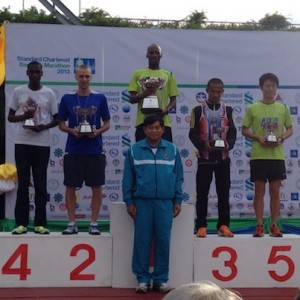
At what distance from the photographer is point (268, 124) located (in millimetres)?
6559

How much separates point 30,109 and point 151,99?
1062 millimetres

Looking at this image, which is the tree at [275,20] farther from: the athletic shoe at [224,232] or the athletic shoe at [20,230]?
the athletic shoe at [20,230]

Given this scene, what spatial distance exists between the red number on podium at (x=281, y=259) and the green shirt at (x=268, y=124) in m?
0.79


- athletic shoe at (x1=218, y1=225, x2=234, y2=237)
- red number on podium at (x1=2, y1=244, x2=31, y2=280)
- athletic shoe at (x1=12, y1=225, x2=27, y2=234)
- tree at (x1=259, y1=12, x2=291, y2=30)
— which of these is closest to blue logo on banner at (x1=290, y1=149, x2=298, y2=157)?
athletic shoe at (x1=218, y1=225, x2=234, y2=237)

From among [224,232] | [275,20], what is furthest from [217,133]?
[275,20]

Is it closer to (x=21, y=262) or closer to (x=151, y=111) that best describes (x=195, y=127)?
(x=151, y=111)

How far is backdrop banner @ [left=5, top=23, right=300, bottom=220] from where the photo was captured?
28.2 ft

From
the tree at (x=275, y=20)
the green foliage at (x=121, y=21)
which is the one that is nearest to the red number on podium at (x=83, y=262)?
the green foliage at (x=121, y=21)

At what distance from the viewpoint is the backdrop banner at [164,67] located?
28.2 feet

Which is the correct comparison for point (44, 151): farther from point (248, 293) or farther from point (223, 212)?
point (248, 293)

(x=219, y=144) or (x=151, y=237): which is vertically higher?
(x=219, y=144)

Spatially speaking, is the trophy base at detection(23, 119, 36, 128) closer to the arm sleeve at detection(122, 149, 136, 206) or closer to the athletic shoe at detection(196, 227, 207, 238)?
the arm sleeve at detection(122, 149, 136, 206)

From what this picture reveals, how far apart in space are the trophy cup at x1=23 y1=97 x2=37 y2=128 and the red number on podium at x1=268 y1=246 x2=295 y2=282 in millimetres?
2332

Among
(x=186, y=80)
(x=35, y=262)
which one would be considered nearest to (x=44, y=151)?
(x=35, y=262)
